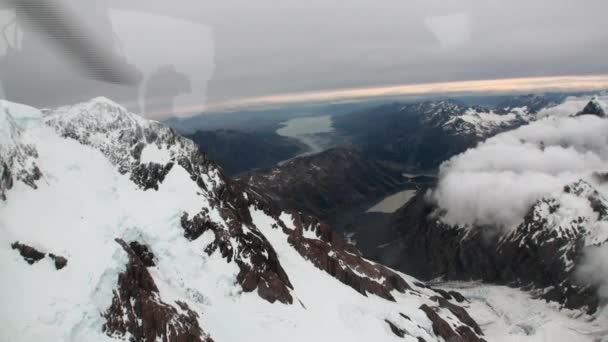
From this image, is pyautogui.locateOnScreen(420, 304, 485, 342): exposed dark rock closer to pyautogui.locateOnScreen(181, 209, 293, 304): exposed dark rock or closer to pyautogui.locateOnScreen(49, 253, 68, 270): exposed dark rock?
pyautogui.locateOnScreen(181, 209, 293, 304): exposed dark rock

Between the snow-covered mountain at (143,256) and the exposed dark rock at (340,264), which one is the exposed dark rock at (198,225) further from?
the exposed dark rock at (340,264)

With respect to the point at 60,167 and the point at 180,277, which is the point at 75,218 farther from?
the point at 180,277

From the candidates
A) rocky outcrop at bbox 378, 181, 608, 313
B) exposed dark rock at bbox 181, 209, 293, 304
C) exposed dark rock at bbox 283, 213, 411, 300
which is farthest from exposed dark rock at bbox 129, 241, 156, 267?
rocky outcrop at bbox 378, 181, 608, 313

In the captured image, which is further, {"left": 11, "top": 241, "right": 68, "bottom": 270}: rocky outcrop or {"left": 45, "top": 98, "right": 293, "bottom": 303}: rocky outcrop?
{"left": 45, "top": 98, "right": 293, "bottom": 303}: rocky outcrop

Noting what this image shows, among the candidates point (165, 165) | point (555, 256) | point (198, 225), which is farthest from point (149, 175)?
point (555, 256)

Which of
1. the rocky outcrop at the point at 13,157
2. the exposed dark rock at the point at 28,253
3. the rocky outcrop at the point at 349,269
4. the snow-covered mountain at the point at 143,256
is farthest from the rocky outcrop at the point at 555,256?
the rocky outcrop at the point at 13,157

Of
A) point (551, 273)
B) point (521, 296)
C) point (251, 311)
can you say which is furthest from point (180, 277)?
point (551, 273)
